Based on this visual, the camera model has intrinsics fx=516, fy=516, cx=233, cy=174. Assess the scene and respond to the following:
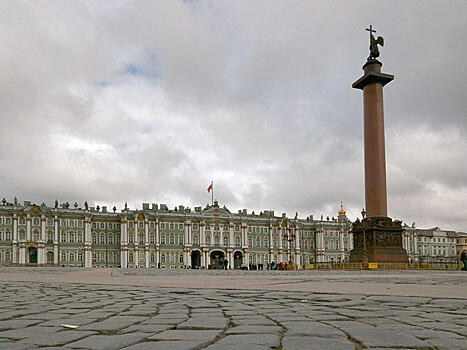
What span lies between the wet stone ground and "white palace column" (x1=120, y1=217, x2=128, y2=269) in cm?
8994

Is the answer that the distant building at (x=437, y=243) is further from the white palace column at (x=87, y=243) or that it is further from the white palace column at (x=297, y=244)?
the white palace column at (x=87, y=243)

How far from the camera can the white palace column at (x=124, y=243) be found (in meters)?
94.4

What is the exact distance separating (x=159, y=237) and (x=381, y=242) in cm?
6921

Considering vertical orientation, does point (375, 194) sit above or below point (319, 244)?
above

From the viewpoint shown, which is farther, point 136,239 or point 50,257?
point 136,239

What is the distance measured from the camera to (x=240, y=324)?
15.2 ft

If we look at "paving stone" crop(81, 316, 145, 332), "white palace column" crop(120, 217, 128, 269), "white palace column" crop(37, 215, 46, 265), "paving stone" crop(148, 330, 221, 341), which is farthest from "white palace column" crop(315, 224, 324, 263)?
"paving stone" crop(148, 330, 221, 341)

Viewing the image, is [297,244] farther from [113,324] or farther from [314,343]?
[314,343]

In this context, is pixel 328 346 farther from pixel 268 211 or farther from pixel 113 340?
Result: pixel 268 211

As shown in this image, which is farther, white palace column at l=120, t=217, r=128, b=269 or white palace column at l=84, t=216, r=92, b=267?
white palace column at l=120, t=217, r=128, b=269

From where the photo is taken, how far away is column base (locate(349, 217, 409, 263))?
33.5m

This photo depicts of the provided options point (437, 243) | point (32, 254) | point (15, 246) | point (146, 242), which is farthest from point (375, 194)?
point (437, 243)

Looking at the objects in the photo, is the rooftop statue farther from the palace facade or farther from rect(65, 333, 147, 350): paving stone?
the palace facade

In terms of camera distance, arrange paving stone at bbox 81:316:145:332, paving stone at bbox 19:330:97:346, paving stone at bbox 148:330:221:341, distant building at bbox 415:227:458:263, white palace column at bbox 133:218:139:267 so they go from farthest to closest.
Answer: distant building at bbox 415:227:458:263 → white palace column at bbox 133:218:139:267 → paving stone at bbox 81:316:145:332 → paving stone at bbox 148:330:221:341 → paving stone at bbox 19:330:97:346
